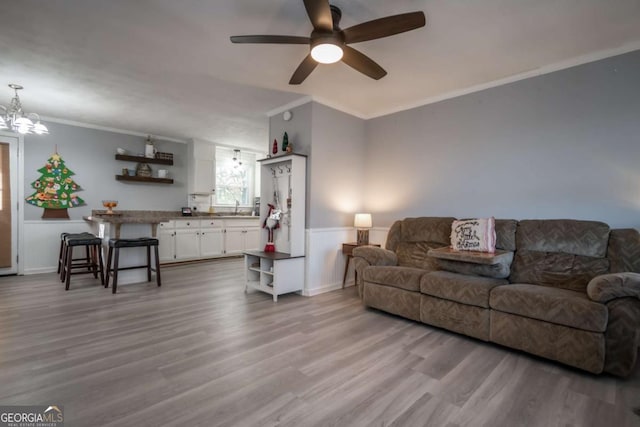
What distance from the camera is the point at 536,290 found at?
90.6 inches

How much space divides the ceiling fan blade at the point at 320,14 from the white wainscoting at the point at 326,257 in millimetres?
2341

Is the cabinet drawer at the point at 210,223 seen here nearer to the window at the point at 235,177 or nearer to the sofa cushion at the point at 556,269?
the window at the point at 235,177

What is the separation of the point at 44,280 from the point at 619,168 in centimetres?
691

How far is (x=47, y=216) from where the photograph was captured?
4762 millimetres

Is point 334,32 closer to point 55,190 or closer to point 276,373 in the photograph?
point 276,373

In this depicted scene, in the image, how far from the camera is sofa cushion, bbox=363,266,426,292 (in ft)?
9.46

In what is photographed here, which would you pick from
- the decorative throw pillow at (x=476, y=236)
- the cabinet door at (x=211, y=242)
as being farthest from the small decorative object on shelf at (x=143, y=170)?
the decorative throw pillow at (x=476, y=236)

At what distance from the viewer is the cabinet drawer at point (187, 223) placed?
566cm

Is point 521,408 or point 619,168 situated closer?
point 521,408

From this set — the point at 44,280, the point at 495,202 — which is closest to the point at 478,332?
the point at 495,202

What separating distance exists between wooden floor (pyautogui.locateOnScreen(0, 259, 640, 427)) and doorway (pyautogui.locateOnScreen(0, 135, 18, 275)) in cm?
196

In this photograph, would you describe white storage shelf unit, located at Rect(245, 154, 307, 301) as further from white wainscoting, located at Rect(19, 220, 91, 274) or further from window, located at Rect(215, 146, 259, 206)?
white wainscoting, located at Rect(19, 220, 91, 274)

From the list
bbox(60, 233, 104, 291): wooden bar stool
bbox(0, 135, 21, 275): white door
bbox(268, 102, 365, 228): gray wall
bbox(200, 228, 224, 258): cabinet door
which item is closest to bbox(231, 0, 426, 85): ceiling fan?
bbox(268, 102, 365, 228): gray wall

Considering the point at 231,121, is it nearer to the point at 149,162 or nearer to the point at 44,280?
the point at 149,162
